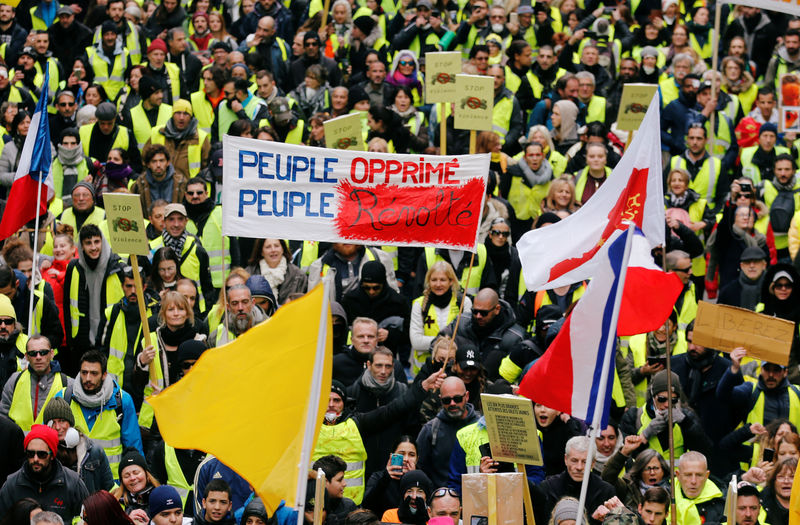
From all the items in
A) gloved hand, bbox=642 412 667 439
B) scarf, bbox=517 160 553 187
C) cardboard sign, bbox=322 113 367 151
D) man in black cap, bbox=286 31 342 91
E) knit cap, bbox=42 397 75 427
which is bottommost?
gloved hand, bbox=642 412 667 439

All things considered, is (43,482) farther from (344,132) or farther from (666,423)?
(344,132)

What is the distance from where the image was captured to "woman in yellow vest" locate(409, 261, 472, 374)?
13453 millimetres

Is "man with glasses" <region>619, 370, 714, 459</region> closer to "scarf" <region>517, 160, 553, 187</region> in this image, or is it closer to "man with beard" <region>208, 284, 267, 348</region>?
"man with beard" <region>208, 284, 267, 348</region>

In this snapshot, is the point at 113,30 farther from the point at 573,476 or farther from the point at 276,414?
the point at 276,414

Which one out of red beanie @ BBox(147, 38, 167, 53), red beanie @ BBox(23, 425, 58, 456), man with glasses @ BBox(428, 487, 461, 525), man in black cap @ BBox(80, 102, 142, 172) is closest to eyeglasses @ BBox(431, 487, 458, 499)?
man with glasses @ BBox(428, 487, 461, 525)

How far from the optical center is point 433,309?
44.4 feet

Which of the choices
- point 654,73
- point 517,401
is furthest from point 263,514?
point 654,73

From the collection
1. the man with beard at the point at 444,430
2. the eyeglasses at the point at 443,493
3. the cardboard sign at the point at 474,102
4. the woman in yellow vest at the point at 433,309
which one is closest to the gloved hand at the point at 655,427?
the man with beard at the point at 444,430

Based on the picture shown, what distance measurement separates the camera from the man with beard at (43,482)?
35.3ft

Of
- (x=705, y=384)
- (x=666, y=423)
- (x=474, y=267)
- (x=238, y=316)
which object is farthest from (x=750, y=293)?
(x=238, y=316)

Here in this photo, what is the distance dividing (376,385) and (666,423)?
Answer: 2157mm

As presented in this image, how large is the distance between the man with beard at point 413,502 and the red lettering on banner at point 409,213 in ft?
5.30

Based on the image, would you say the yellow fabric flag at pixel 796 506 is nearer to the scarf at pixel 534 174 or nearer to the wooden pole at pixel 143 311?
the wooden pole at pixel 143 311

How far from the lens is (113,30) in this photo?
1967 centimetres
